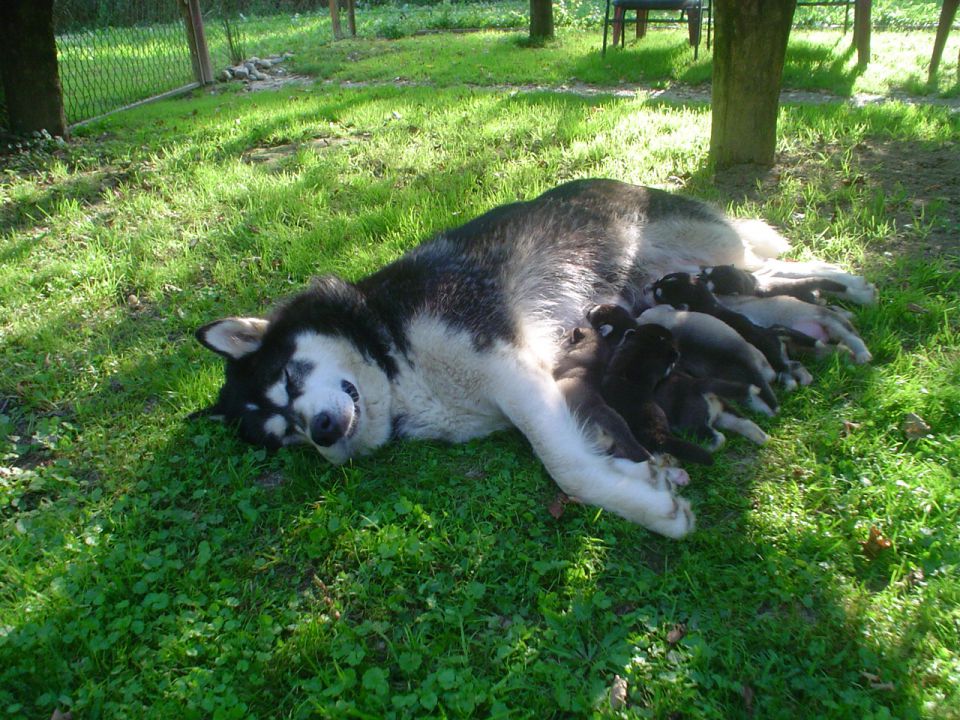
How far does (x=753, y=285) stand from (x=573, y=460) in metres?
1.96

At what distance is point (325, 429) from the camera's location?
304 centimetres

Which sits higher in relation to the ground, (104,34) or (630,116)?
(104,34)

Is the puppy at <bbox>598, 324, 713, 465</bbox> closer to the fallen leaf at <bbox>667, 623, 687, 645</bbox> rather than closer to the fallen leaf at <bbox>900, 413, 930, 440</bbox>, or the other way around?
the fallen leaf at <bbox>667, 623, 687, 645</bbox>

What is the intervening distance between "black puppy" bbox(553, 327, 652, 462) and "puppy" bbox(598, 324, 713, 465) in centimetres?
7

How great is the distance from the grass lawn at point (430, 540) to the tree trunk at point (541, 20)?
1052cm

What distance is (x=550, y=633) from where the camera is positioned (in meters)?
2.38

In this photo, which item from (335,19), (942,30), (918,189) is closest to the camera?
(918,189)

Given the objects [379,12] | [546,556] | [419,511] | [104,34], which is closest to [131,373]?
[419,511]

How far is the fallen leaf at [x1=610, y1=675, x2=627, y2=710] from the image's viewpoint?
214cm

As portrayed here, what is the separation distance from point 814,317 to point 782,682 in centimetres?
218

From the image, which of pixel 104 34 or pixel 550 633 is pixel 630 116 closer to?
pixel 550 633

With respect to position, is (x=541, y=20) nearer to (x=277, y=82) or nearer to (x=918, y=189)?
(x=277, y=82)

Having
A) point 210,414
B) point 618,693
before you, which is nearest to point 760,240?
point 618,693

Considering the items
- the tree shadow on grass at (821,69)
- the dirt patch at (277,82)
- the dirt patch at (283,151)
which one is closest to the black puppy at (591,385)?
the dirt patch at (283,151)
